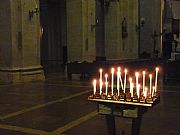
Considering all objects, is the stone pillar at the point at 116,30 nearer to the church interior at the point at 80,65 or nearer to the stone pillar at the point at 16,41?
Answer: the church interior at the point at 80,65

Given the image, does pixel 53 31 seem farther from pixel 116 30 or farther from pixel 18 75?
pixel 18 75

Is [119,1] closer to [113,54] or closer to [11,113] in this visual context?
[113,54]

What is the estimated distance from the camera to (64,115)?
831 cm

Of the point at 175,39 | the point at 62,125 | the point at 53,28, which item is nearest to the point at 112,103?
the point at 62,125

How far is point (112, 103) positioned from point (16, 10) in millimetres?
11479

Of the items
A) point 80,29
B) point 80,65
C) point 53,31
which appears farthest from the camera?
point 53,31

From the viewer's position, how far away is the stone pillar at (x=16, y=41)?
15203 mm

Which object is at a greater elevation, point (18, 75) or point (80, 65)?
point (80, 65)

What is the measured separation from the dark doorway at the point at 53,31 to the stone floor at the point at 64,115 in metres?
14.3

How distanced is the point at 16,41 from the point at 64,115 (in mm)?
7923

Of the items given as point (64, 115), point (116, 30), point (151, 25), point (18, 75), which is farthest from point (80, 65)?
point (151, 25)

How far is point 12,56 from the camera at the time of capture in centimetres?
1525

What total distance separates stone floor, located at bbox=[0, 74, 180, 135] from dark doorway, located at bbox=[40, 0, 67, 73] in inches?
565

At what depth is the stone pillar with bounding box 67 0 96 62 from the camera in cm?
1814
